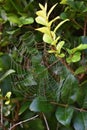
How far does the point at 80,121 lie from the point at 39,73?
0.65 feet

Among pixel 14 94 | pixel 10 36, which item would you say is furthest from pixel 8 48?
pixel 14 94

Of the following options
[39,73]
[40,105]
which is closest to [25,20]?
[39,73]

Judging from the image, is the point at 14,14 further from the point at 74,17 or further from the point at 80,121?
the point at 80,121

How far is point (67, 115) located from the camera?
863mm

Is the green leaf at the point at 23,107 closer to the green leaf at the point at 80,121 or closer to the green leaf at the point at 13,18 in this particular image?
the green leaf at the point at 80,121

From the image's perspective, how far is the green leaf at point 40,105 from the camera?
0.86 metres

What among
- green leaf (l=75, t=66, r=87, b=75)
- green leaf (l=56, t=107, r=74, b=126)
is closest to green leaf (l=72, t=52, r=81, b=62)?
green leaf (l=75, t=66, r=87, b=75)

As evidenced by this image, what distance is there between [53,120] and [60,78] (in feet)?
0.48

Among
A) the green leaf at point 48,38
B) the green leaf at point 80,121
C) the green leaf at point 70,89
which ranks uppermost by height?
→ the green leaf at point 48,38

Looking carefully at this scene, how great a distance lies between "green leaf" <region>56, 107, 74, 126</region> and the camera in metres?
0.85

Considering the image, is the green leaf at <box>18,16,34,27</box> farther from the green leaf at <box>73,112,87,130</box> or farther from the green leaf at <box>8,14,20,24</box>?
the green leaf at <box>73,112,87,130</box>

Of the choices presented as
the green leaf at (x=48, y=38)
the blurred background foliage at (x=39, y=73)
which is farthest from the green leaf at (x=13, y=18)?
the green leaf at (x=48, y=38)

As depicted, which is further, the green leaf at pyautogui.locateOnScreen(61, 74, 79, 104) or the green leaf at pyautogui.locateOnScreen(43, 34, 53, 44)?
the green leaf at pyautogui.locateOnScreen(61, 74, 79, 104)

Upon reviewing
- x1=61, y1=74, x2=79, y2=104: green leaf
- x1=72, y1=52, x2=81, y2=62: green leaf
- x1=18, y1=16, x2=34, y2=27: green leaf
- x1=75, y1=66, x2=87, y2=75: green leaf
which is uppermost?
x1=18, y1=16, x2=34, y2=27: green leaf
